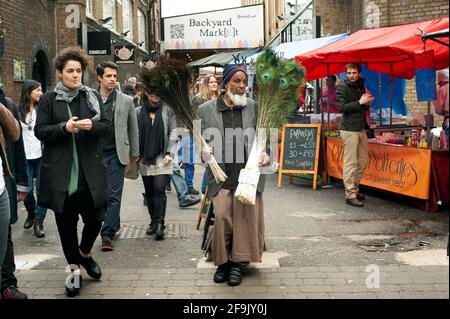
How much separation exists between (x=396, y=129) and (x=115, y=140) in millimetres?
5168

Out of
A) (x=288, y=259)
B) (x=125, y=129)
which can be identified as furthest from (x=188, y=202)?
(x=288, y=259)

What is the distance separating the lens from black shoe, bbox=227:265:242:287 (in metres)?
4.66

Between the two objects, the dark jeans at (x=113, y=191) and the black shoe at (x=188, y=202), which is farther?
the black shoe at (x=188, y=202)

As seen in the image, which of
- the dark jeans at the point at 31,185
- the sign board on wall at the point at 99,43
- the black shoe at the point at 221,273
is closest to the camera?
the black shoe at the point at 221,273

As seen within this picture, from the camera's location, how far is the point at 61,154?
441 centimetres

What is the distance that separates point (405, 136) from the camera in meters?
8.65

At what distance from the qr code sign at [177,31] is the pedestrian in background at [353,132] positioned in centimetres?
1994

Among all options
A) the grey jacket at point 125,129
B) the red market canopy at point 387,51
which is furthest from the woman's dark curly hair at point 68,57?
the red market canopy at point 387,51

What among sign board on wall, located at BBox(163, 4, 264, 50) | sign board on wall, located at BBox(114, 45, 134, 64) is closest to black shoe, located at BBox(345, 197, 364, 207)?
sign board on wall, located at BBox(114, 45, 134, 64)

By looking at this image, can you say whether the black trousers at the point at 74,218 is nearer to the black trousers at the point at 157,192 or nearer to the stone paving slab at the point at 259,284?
the stone paving slab at the point at 259,284

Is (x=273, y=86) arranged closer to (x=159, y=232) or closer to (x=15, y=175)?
(x=15, y=175)

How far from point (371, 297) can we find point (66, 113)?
106 inches

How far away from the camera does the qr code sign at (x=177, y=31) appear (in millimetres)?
27047
